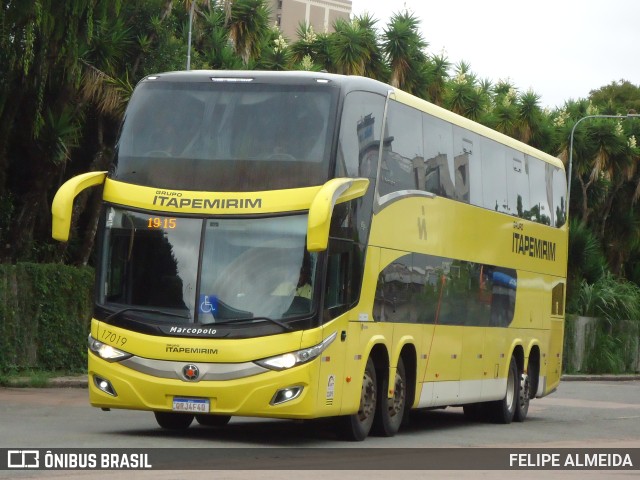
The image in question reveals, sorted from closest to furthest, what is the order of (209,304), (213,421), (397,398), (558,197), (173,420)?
1. (209,304)
2. (173,420)
3. (397,398)
4. (213,421)
5. (558,197)

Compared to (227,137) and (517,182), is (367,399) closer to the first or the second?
(227,137)

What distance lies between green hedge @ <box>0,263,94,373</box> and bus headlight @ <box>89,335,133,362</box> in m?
10.7

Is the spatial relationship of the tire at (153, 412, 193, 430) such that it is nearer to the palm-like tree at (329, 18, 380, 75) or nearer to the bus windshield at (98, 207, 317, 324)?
the bus windshield at (98, 207, 317, 324)

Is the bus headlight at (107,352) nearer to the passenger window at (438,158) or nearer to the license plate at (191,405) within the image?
the license plate at (191,405)

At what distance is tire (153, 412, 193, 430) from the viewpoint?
1710 cm

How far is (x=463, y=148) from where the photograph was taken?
2030cm

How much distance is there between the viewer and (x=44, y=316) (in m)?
27.1

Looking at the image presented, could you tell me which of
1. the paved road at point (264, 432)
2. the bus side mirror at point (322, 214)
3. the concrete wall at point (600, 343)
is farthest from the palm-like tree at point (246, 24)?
the bus side mirror at point (322, 214)

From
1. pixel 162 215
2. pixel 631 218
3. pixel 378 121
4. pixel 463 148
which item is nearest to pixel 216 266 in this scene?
pixel 162 215

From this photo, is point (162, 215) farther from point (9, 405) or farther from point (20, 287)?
point (20, 287)

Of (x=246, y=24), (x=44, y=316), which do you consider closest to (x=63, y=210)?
(x=44, y=316)

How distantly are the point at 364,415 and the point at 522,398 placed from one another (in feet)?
25.5

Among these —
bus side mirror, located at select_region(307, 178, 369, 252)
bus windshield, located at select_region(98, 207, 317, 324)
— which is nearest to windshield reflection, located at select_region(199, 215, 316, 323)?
bus windshield, located at select_region(98, 207, 317, 324)

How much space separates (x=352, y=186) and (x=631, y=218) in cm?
4574
